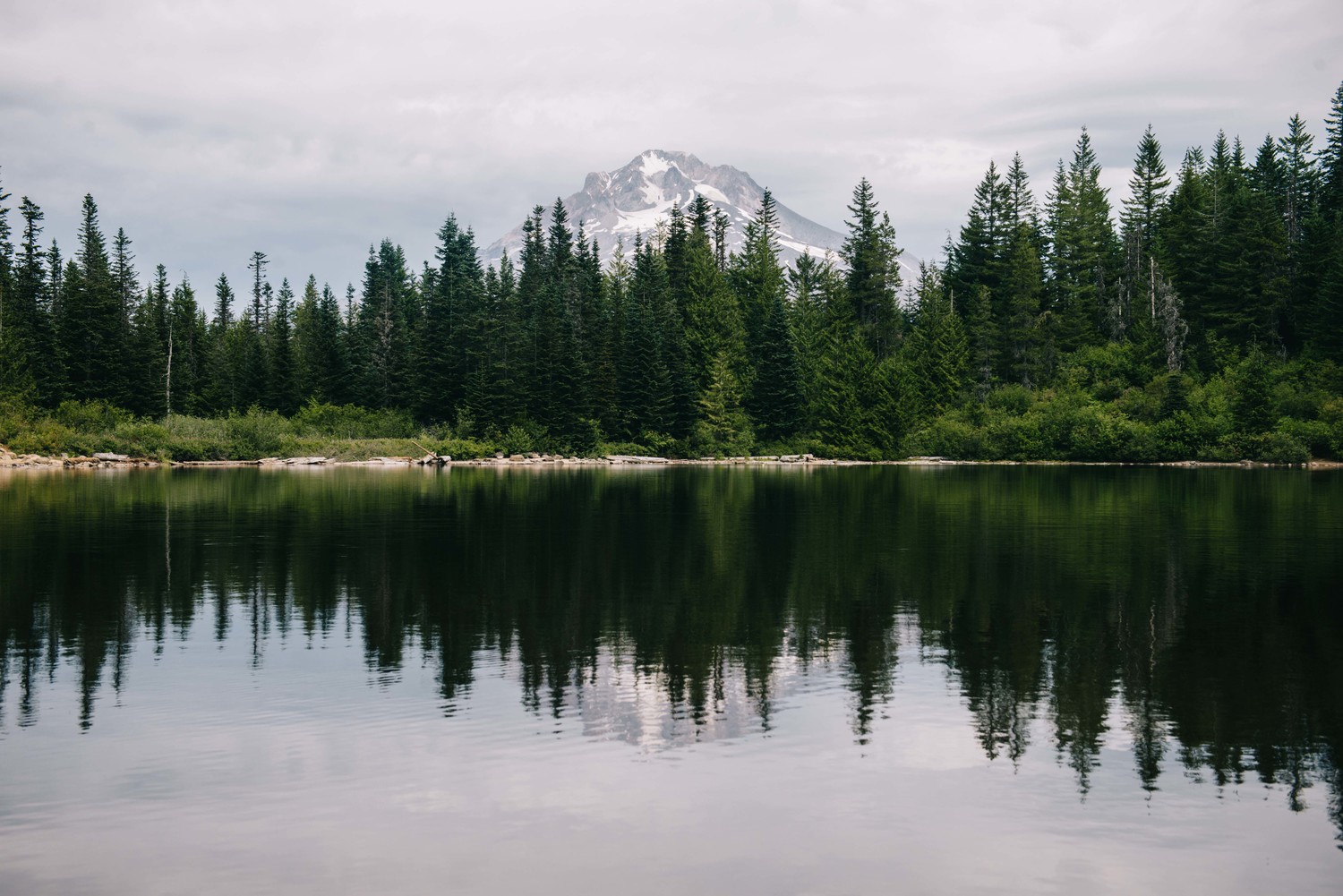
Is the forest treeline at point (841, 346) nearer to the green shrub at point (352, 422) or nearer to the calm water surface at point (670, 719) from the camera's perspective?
the green shrub at point (352, 422)

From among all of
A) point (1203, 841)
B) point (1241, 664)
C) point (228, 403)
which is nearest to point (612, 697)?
point (1203, 841)

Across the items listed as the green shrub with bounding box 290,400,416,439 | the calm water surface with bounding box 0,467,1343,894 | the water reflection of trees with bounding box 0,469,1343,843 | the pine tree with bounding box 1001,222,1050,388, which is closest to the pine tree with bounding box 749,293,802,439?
the pine tree with bounding box 1001,222,1050,388

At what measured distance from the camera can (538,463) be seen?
102500 millimetres

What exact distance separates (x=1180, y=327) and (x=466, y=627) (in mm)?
100154

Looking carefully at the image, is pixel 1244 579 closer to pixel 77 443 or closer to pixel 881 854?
pixel 881 854

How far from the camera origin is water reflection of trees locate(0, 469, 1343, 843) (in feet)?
47.4

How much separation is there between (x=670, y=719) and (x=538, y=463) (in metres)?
89.5

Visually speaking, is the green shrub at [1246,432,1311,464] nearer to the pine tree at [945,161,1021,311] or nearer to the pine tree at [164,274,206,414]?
the pine tree at [945,161,1021,311]

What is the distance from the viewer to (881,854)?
9.77 metres

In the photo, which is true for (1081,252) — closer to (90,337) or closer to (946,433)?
(946,433)

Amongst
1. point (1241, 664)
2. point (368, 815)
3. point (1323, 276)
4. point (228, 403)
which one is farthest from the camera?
point (228, 403)

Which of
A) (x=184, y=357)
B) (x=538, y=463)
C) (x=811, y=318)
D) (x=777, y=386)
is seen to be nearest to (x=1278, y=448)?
(x=777, y=386)

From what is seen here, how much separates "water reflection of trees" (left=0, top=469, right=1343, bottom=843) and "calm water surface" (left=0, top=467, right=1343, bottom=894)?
0.11 m

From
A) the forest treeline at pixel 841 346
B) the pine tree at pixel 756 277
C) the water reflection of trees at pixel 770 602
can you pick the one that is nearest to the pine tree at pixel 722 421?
the forest treeline at pixel 841 346
